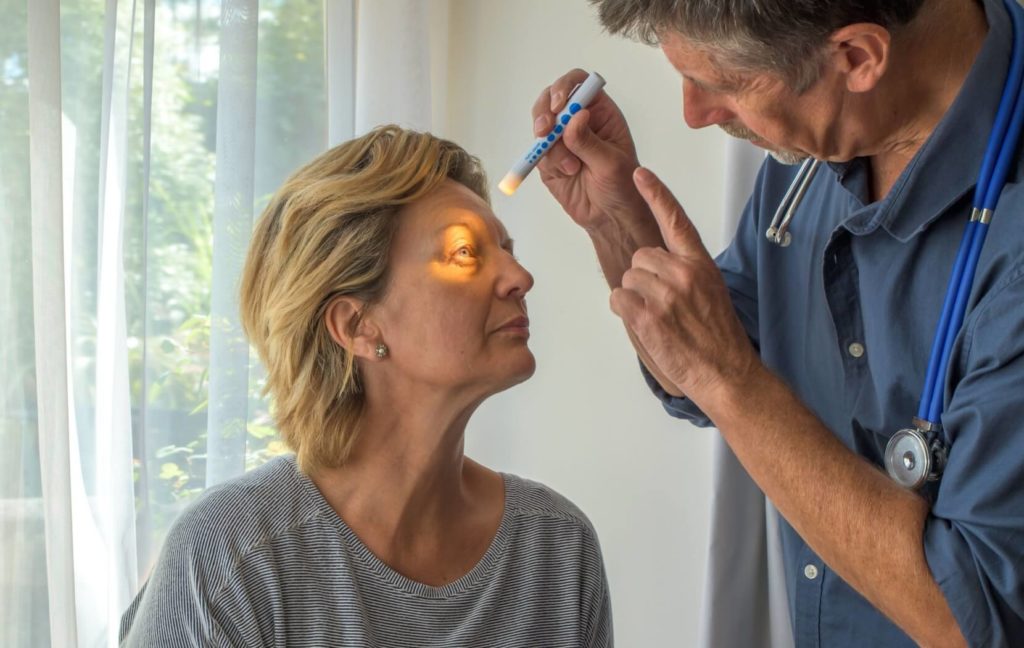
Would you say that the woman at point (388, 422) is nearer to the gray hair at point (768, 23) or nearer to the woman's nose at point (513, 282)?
the woman's nose at point (513, 282)

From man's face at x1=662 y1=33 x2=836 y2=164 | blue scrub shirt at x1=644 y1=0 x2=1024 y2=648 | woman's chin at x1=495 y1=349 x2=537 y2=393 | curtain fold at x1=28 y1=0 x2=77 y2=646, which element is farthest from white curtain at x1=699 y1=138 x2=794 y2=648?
curtain fold at x1=28 y1=0 x2=77 y2=646

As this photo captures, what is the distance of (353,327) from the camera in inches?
66.3

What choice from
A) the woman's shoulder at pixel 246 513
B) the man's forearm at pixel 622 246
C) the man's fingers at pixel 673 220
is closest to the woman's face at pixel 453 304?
the man's forearm at pixel 622 246

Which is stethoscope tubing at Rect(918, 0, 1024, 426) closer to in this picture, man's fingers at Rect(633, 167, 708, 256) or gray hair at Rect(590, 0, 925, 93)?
gray hair at Rect(590, 0, 925, 93)

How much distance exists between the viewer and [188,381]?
2.19 metres

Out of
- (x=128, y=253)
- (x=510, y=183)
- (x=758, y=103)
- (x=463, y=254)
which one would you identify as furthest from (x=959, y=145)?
(x=128, y=253)

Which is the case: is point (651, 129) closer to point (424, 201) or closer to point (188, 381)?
point (424, 201)

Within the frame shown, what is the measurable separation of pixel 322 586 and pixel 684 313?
66 centimetres

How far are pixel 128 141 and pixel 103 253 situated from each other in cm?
22

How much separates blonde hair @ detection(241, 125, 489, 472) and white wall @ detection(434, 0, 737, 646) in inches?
34.0

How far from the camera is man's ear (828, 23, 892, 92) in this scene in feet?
4.21

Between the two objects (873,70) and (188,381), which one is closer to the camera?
(873,70)

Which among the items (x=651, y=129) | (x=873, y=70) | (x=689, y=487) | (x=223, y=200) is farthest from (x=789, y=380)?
(x=223, y=200)

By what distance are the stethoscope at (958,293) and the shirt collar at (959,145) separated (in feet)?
0.06
